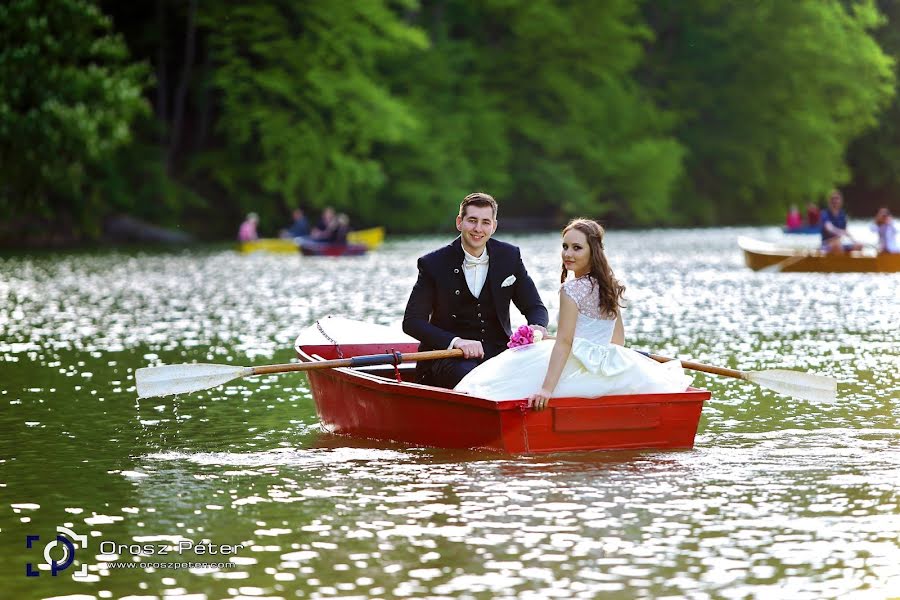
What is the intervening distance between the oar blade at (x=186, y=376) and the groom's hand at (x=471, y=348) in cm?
136

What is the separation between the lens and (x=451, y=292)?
989 cm

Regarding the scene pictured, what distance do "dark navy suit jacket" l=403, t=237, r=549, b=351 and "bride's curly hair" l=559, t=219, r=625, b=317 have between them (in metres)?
0.67

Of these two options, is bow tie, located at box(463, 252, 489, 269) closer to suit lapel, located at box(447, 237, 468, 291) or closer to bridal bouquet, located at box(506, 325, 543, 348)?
suit lapel, located at box(447, 237, 468, 291)

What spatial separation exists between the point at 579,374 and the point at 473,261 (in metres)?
1.12

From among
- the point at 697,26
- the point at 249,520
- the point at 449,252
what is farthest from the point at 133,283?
the point at 697,26

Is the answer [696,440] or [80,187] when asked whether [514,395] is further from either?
[80,187]

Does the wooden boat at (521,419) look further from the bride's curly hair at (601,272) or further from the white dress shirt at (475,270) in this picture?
the white dress shirt at (475,270)

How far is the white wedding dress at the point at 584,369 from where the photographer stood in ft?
29.8

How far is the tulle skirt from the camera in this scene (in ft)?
29.8

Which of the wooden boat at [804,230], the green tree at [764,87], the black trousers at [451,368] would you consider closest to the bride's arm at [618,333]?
the black trousers at [451,368]

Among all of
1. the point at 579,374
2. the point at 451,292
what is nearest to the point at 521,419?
the point at 579,374

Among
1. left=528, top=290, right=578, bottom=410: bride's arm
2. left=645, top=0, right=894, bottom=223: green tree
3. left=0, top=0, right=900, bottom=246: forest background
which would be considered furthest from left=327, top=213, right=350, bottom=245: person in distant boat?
left=528, top=290, right=578, bottom=410: bride's arm

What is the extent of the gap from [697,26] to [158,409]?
191 ft

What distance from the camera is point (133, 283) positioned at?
28016mm
